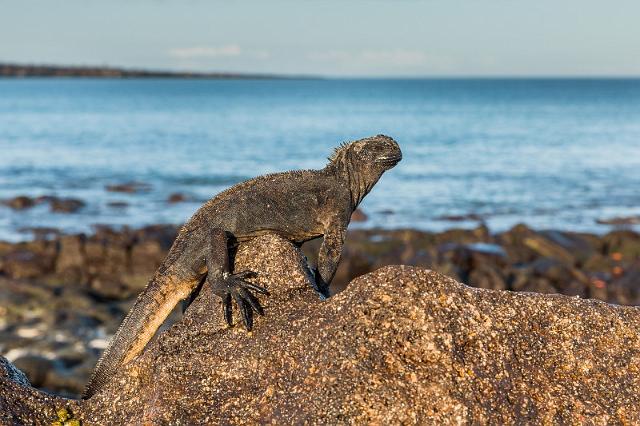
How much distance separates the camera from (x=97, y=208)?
29109 mm

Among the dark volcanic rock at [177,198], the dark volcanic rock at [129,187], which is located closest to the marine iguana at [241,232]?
the dark volcanic rock at [177,198]

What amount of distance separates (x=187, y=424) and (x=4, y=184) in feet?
115

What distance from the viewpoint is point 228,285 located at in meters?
4.60

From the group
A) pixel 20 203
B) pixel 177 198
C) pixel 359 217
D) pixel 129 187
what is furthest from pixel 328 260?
pixel 129 187

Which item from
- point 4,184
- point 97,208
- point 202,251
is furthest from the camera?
point 4,184

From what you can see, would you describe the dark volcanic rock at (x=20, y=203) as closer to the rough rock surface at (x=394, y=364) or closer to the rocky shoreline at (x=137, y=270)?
the rocky shoreline at (x=137, y=270)

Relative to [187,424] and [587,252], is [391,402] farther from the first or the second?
[587,252]

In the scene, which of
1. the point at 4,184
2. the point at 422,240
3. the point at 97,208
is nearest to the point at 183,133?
the point at 4,184

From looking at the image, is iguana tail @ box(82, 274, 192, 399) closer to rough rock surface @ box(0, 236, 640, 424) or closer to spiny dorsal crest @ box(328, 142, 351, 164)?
rough rock surface @ box(0, 236, 640, 424)

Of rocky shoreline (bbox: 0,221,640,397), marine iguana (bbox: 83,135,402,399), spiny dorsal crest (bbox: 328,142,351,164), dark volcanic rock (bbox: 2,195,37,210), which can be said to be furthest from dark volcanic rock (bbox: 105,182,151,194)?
marine iguana (bbox: 83,135,402,399)

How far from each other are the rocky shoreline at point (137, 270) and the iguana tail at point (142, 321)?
7.39 meters

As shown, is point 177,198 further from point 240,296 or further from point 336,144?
point 240,296

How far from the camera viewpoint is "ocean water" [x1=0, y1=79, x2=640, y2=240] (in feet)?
94.5

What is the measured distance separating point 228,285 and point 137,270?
561 inches
